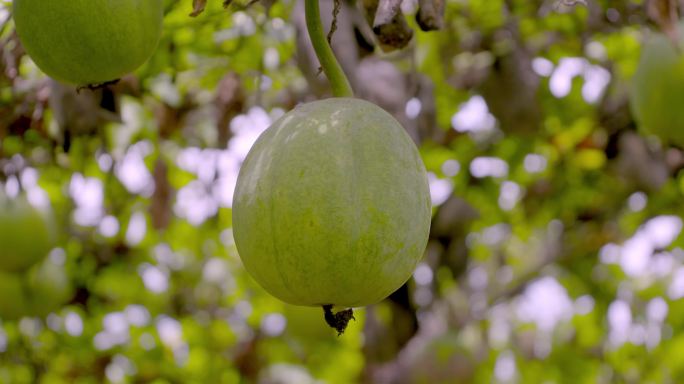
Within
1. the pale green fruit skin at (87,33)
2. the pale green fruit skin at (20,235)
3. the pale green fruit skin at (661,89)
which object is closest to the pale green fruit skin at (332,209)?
the pale green fruit skin at (87,33)

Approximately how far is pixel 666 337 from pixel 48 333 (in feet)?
9.16

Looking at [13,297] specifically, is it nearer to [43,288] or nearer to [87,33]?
[43,288]

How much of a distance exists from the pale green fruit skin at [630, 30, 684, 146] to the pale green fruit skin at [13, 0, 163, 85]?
1.16 meters

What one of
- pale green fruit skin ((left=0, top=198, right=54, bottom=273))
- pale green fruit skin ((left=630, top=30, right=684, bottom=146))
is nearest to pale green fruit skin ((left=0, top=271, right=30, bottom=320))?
pale green fruit skin ((left=0, top=198, right=54, bottom=273))

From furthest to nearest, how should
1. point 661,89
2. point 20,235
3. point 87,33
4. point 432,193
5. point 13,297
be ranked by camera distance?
point 432,193
point 13,297
point 20,235
point 661,89
point 87,33

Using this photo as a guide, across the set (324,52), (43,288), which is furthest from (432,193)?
(324,52)

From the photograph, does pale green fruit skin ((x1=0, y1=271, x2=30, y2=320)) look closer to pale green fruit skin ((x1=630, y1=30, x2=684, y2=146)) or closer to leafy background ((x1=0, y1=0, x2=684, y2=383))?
leafy background ((x1=0, y1=0, x2=684, y2=383))

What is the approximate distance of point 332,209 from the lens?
1.07 meters

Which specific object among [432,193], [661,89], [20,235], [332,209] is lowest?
[432,193]

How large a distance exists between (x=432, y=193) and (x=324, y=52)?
2338 millimetres

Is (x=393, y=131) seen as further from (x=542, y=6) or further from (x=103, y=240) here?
(x=103, y=240)

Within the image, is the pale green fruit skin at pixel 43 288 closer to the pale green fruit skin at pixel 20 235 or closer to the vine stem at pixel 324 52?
the pale green fruit skin at pixel 20 235

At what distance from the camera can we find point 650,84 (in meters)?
2.02

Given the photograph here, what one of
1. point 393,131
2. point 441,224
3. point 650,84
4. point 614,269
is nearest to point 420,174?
point 393,131
